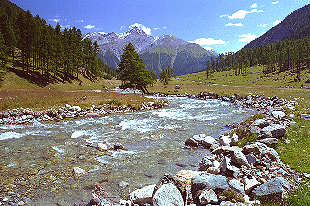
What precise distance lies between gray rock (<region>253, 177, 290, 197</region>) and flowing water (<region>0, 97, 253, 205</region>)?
3717 millimetres

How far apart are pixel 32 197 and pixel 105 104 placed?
2109 cm

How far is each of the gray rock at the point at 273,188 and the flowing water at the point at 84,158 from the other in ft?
12.2

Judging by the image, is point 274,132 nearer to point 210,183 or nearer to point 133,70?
point 210,183

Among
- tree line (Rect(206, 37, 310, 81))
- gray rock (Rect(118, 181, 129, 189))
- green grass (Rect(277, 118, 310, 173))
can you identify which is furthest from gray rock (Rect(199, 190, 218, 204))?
tree line (Rect(206, 37, 310, 81))

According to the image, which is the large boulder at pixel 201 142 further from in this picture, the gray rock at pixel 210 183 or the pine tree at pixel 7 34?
the pine tree at pixel 7 34

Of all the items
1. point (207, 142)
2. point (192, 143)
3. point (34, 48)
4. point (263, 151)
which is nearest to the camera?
point (263, 151)

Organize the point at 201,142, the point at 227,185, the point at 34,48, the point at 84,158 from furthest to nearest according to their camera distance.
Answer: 1. the point at 34,48
2. the point at 201,142
3. the point at 84,158
4. the point at 227,185

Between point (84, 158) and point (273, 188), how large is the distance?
27.7ft

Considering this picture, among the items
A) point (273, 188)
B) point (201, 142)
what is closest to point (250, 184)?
point (273, 188)

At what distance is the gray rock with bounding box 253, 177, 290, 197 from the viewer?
5.30 m

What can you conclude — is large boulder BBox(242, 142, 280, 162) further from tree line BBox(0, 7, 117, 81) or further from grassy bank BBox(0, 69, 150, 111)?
tree line BBox(0, 7, 117, 81)

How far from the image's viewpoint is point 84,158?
32.1 ft

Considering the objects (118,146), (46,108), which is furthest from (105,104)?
(118,146)

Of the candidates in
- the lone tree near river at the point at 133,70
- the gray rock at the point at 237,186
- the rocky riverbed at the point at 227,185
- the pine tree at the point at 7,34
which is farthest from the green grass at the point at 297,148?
the pine tree at the point at 7,34
